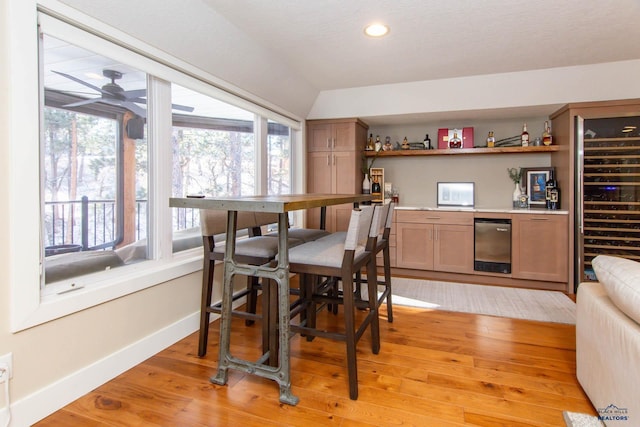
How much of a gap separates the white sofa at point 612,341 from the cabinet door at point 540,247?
2203 millimetres

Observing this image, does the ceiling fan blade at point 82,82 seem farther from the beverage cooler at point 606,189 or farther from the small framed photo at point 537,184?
the small framed photo at point 537,184

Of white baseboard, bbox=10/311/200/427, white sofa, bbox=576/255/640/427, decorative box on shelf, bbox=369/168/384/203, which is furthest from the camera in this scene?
decorative box on shelf, bbox=369/168/384/203

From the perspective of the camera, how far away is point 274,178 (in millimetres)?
4008

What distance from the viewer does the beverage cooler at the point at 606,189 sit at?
11.3ft

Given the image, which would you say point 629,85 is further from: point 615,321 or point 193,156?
point 193,156

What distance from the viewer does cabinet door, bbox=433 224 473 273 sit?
4035 mm

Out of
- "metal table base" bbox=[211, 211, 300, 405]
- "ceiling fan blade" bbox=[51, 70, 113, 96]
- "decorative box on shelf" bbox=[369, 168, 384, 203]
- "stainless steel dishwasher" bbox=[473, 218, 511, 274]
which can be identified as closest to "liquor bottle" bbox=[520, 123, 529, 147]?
"stainless steel dishwasher" bbox=[473, 218, 511, 274]

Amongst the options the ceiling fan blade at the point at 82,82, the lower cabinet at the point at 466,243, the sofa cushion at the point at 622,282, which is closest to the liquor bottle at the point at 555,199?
the lower cabinet at the point at 466,243

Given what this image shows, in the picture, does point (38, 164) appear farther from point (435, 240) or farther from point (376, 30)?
point (435, 240)

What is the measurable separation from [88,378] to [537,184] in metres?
4.65

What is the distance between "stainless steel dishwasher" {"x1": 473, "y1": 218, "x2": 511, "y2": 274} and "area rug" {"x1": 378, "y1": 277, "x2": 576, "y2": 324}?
0.25 metres

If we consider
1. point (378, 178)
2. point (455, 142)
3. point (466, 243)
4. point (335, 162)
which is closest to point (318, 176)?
point (335, 162)

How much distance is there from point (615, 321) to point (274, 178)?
10.5 feet

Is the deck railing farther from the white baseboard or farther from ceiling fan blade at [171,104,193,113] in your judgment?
ceiling fan blade at [171,104,193,113]
